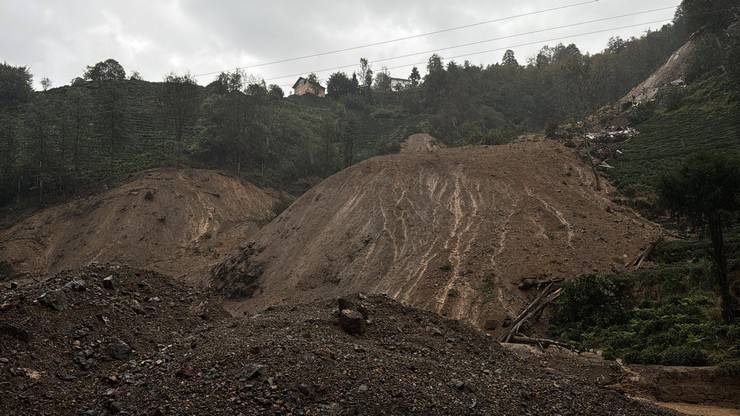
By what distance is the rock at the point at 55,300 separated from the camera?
10.1 m

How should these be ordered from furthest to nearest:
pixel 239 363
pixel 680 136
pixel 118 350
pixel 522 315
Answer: pixel 680 136, pixel 522 315, pixel 118 350, pixel 239 363

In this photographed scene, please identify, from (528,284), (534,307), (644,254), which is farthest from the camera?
(644,254)

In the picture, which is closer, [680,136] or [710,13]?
[680,136]

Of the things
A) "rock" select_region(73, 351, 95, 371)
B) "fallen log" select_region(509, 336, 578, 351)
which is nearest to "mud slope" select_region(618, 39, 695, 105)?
"fallen log" select_region(509, 336, 578, 351)

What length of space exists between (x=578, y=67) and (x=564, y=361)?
167ft

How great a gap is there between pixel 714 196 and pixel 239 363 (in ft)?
43.8

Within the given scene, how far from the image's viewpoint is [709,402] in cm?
1159

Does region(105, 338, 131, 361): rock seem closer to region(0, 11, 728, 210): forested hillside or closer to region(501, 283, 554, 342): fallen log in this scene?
region(501, 283, 554, 342): fallen log

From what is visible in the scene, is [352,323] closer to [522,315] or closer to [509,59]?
[522,315]

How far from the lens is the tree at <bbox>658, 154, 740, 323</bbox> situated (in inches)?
560

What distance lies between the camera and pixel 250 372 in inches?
332

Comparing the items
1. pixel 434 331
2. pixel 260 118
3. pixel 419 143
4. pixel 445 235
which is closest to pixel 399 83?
pixel 419 143

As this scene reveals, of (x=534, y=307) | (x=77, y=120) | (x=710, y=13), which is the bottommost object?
(x=534, y=307)

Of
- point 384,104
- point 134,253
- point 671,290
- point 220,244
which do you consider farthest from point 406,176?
point 384,104
